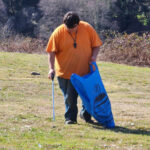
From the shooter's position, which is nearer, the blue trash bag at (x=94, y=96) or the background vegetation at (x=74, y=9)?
the blue trash bag at (x=94, y=96)

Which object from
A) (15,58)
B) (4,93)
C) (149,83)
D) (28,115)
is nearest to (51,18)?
(15,58)

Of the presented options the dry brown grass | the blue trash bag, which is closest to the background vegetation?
the dry brown grass

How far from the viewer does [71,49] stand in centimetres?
709

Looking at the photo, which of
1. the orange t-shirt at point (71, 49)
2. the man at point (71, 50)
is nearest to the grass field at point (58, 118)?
the man at point (71, 50)

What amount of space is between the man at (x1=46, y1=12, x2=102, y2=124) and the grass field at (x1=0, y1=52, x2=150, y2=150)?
27.1 inches

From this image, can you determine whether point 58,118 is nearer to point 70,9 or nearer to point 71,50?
point 71,50

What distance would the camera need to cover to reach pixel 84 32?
7.13 metres

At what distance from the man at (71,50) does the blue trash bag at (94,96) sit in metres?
0.21

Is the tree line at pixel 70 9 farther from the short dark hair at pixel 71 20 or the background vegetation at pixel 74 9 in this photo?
the short dark hair at pixel 71 20

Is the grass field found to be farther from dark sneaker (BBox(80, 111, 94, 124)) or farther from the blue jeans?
the blue jeans

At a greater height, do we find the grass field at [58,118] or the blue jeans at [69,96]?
the blue jeans at [69,96]

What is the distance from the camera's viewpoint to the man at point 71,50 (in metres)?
7.08

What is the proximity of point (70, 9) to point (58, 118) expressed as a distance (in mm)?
36655

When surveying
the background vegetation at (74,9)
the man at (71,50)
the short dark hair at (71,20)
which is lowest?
the background vegetation at (74,9)
